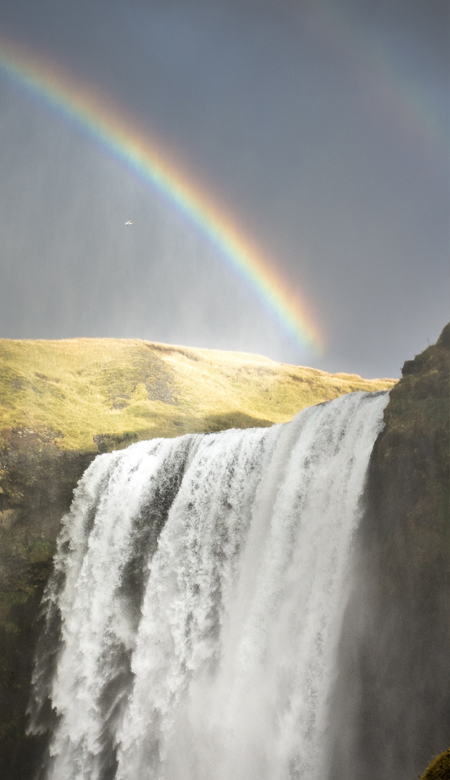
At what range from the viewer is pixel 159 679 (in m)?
18.7

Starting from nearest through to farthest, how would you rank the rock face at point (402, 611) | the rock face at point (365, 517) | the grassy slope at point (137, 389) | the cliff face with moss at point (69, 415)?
the rock face at point (402, 611)
the rock face at point (365, 517)
the cliff face with moss at point (69, 415)
the grassy slope at point (137, 389)

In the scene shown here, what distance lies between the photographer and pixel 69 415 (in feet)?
120

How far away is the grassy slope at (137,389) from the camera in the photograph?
34719 millimetres

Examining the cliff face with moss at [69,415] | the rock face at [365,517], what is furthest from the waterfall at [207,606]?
the cliff face with moss at [69,415]

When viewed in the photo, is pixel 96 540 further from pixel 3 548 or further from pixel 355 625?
pixel 355 625

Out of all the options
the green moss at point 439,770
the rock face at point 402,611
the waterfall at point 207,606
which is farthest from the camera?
the waterfall at point 207,606

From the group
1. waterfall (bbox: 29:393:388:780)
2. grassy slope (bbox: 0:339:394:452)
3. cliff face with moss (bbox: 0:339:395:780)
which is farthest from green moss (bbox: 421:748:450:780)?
grassy slope (bbox: 0:339:394:452)

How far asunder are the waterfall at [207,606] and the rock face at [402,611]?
0.72m

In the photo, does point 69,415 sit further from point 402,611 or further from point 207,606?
point 402,611

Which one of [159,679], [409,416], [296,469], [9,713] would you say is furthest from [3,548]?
[409,416]

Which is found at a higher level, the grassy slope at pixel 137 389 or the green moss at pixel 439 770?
the grassy slope at pixel 137 389

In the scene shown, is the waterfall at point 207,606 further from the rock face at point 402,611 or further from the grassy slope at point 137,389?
the grassy slope at point 137,389

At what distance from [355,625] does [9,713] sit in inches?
705

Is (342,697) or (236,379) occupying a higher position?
(236,379)
